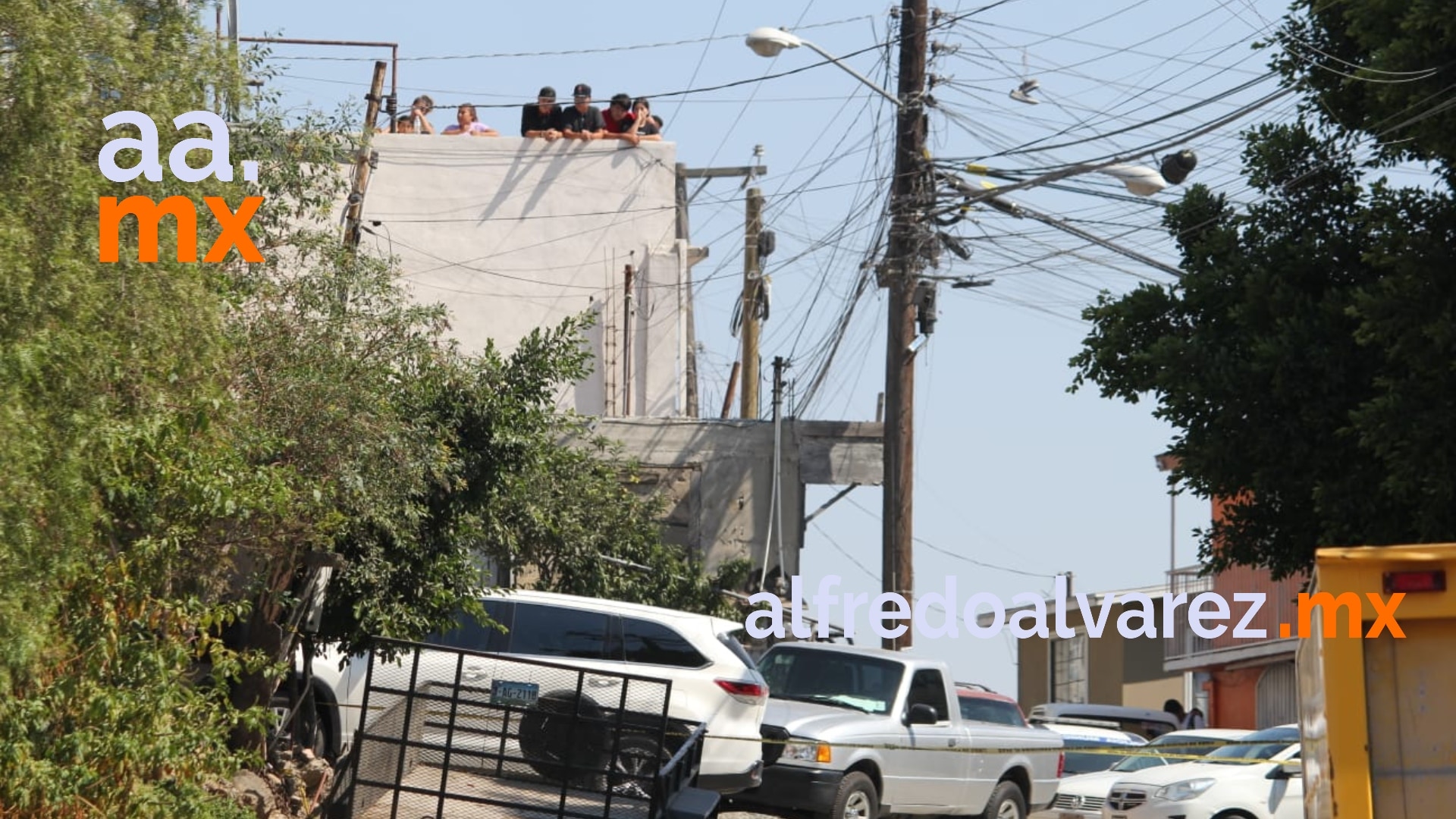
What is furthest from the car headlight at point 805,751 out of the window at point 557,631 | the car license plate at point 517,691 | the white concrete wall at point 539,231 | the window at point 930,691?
the white concrete wall at point 539,231

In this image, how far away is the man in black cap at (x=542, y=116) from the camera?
34.2 meters

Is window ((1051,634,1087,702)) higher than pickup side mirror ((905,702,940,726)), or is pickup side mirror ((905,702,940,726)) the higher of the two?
window ((1051,634,1087,702))

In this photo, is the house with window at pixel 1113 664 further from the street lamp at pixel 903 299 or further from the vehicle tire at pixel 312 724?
the vehicle tire at pixel 312 724

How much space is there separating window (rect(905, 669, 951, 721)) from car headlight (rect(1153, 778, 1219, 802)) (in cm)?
227

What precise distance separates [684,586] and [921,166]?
8.27 metres

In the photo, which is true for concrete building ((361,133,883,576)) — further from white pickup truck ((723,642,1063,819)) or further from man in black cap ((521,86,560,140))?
white pickup truck ((723,642,1063,819))

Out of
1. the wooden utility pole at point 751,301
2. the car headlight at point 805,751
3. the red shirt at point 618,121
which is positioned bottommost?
the car headlight at point 805,751

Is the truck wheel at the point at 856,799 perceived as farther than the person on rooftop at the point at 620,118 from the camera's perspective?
No

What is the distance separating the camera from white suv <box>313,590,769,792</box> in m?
15.4

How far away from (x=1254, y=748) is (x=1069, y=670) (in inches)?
1423

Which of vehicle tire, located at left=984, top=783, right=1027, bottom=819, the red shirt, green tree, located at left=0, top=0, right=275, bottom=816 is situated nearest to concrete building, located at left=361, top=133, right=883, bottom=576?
the red shirt

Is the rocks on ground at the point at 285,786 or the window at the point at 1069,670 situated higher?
the window at the point at 1069,670

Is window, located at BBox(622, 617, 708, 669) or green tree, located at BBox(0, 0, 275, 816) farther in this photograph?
window, located at BBox(622, 617, 708, 669)

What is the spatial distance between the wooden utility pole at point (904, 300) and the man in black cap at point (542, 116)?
12.2 m
